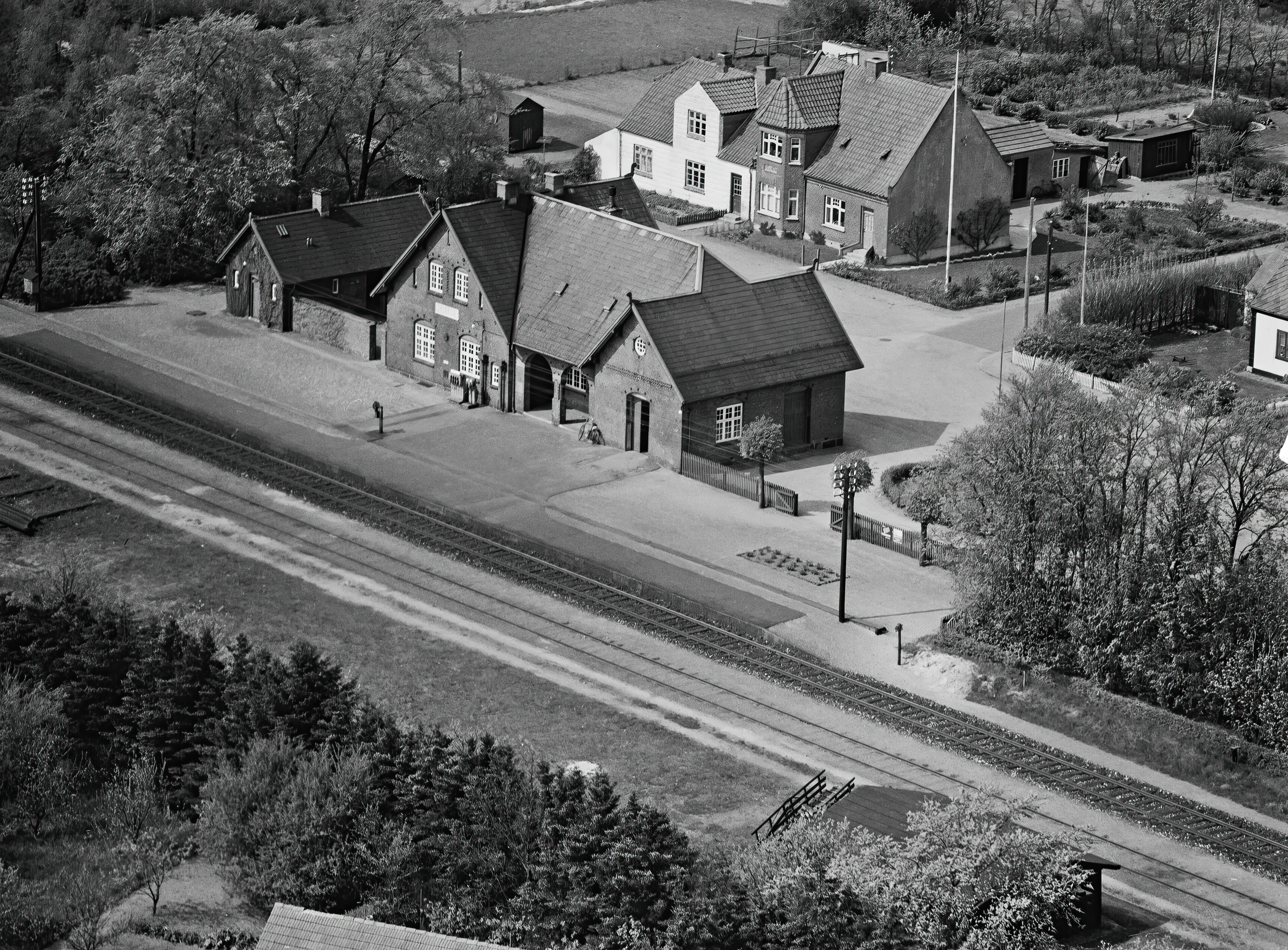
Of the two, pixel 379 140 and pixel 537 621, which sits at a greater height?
pixel 379 140

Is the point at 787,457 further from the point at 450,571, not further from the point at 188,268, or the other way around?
the point at 188,268

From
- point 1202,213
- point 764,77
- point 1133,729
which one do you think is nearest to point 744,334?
point 1133,729

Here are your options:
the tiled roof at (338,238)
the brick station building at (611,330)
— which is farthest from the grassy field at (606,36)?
A: the brick station building at (611,330)

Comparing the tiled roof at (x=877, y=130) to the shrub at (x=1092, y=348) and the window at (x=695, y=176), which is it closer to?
the window at (x=695, y=176)

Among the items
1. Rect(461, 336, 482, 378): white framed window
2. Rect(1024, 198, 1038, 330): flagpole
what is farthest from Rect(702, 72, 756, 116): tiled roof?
Rect(461, 336, 482, 378): white framed window

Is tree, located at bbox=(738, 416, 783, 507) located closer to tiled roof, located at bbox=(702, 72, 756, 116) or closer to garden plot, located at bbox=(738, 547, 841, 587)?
garden plot, located at bbox=(738, 547, 841, 587)

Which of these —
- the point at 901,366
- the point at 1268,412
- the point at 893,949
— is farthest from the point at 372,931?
the point at 901,366
